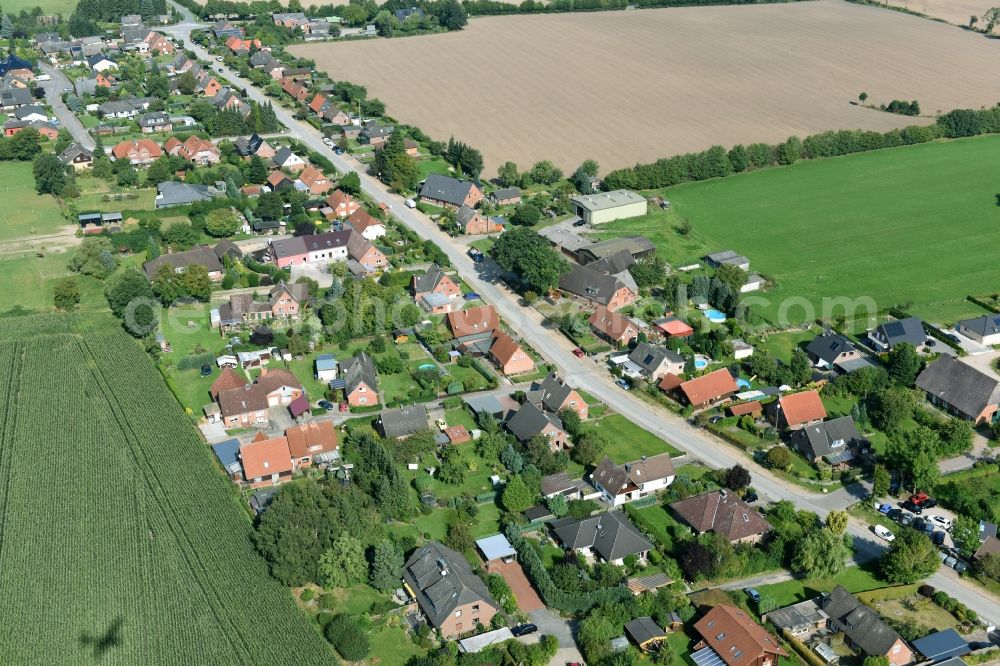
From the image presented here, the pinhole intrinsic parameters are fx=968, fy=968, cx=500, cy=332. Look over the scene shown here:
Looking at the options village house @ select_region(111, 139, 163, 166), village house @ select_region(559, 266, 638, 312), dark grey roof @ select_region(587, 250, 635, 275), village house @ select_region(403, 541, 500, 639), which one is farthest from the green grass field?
village house @ select_region(111, 139, 163, 166)

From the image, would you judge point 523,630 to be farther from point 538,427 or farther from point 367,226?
point 367,226

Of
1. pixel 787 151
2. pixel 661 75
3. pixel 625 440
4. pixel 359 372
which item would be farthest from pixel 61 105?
pixel 625 440

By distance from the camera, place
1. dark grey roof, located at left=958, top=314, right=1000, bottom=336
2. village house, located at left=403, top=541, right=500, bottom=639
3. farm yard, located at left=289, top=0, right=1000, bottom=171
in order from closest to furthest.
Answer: village house, located at left=403, top=541, right=500, bottom=639 → dark grey roof, located at left=958, top=314, right=1000, bottom=336 → farm yard, located at left=289, top=0, right=1000, bottom=171

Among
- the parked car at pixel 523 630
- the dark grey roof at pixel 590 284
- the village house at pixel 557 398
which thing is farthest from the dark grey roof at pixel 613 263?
the parked car at pixel 523 630

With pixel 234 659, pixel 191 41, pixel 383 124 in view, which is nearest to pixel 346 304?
Answer: pixel 234 659

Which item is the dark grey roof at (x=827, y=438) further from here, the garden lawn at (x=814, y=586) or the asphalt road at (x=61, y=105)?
the asphalt road at (x=61, y=105)

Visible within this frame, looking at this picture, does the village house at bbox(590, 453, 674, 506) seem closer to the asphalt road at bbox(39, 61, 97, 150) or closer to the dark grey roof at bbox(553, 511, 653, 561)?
the dark grey roof at bbox(553, 511, 653, 561)
